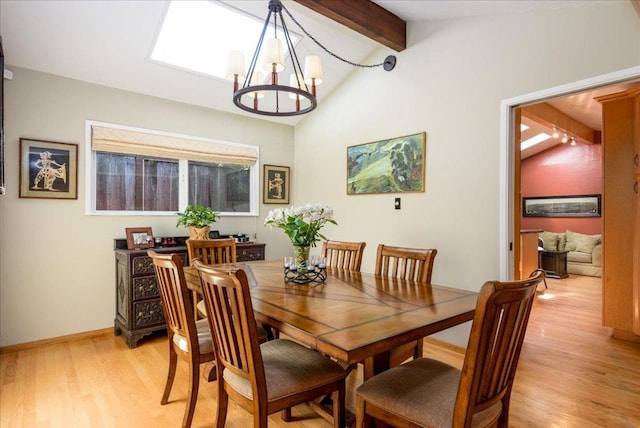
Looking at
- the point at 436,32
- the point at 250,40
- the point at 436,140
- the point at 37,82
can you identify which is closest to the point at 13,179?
the point at 37,82

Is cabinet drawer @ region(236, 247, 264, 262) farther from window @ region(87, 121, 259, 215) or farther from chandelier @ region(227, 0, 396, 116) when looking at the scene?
chandelier @ region(227, 0, 396, 116)

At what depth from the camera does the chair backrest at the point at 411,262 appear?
2.15 meters

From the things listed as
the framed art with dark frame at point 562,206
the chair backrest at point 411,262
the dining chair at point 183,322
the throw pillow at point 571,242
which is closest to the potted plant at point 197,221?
the dining chair at point 183,322

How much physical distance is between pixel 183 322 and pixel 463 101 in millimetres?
2711

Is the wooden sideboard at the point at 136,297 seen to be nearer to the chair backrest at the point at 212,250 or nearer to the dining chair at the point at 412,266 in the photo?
the chair backrest at the point at 212,250

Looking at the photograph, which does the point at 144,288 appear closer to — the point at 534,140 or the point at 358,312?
the point at 358,312

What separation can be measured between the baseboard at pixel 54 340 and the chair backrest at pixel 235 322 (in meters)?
2.44

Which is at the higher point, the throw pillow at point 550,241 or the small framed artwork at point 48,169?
the small framed artwork at point 48,169

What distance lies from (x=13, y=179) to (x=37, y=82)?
33.7 inches

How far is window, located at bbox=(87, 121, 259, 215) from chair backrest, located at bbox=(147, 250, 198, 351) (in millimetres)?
1899

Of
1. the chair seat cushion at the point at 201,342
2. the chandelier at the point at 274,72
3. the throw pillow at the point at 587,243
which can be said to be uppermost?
the chandelier at the point at 274,72

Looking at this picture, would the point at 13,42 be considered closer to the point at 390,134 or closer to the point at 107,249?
the point at 107,249

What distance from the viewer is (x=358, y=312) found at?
1.46 metres

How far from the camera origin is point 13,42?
264 cm
